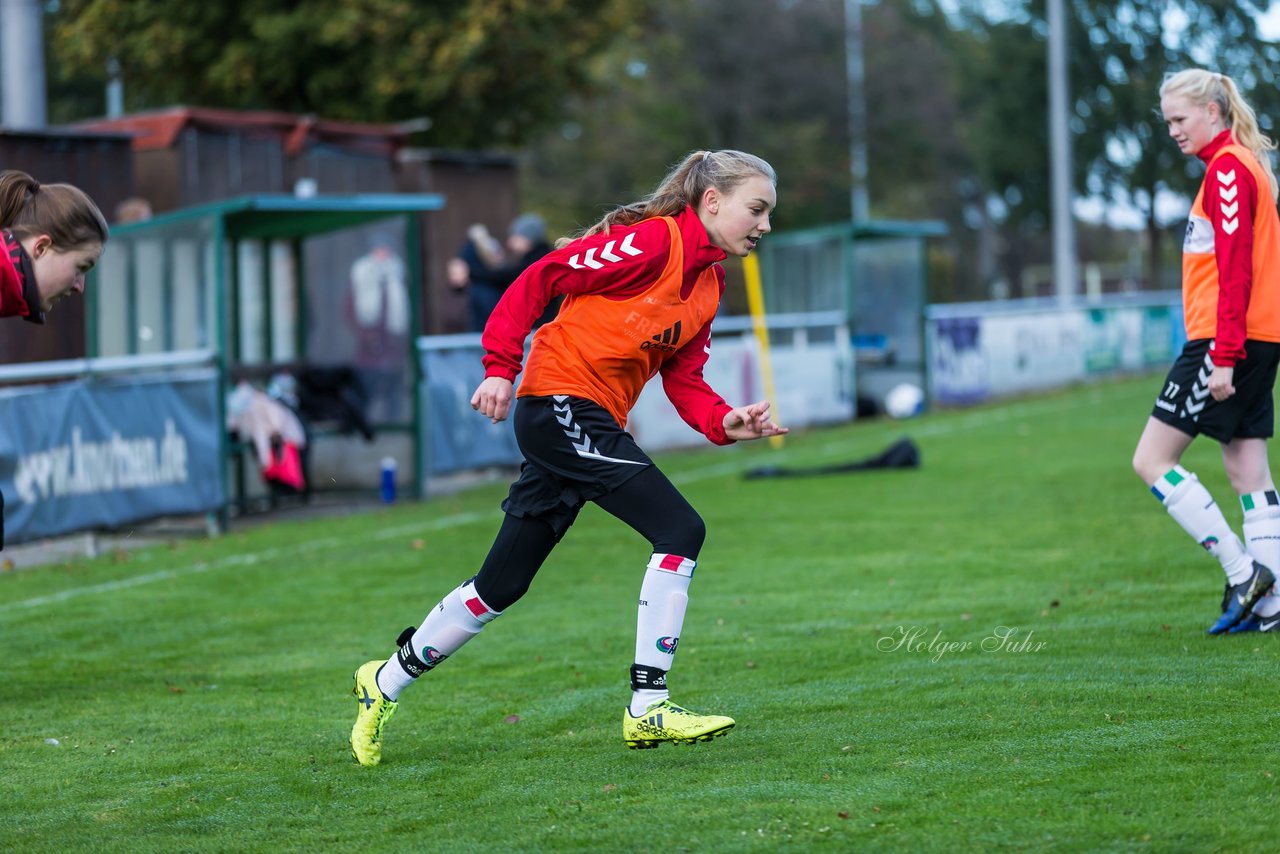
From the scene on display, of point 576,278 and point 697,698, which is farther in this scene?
point 697,698

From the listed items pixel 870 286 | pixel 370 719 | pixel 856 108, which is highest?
pixel 856 108

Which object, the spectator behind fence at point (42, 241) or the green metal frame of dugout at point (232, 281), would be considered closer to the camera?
the spectator behind fence at point (42, 241)

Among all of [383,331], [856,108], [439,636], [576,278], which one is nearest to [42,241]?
[576,278]

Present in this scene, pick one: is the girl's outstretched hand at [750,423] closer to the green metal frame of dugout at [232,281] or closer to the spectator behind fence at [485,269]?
the green metal frame of dugout at [232,281]

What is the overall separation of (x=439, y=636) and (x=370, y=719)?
1.15ft

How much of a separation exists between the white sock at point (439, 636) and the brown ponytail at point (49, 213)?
60.6 inches

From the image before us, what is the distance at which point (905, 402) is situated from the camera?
2220 centimetres

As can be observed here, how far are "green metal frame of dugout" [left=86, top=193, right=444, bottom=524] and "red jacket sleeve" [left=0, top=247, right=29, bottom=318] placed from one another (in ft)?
25.6

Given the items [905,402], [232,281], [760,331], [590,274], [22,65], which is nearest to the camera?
[590,274]

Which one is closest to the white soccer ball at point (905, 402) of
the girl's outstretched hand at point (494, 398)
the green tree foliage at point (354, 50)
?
the green tree foliage at point (354, 50)

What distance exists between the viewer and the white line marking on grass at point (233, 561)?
924cm

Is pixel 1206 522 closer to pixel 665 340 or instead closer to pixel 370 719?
pixel 665 340

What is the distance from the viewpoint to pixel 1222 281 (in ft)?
20.2

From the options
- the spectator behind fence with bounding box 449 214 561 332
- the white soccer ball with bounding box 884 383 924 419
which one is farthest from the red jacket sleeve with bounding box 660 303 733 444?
the white soccer ball with bounding box 884 383 924 419
